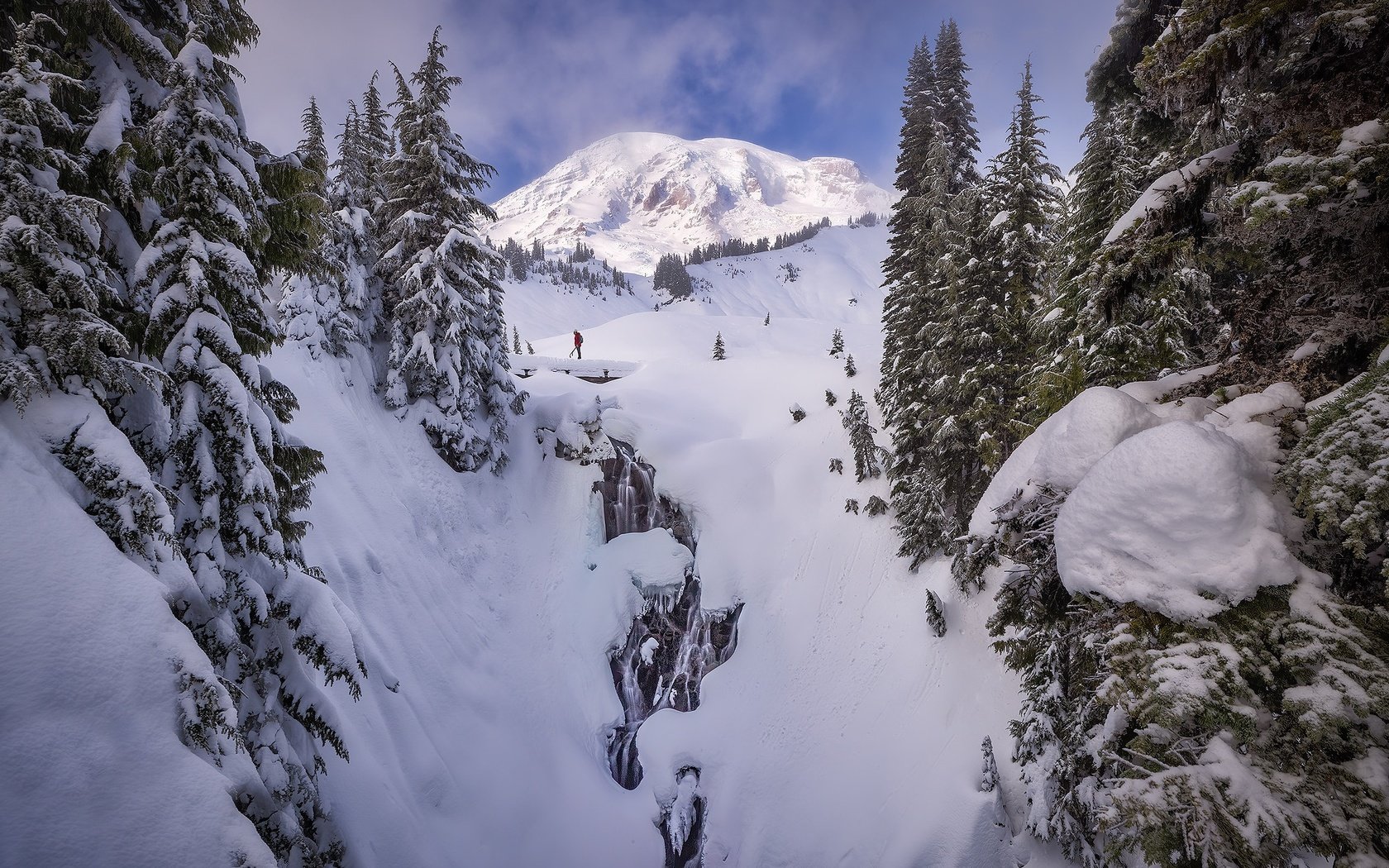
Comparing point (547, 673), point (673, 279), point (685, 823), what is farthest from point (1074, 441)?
point (673, 279)

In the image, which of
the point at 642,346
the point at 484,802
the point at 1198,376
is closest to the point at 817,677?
the point at 484,802

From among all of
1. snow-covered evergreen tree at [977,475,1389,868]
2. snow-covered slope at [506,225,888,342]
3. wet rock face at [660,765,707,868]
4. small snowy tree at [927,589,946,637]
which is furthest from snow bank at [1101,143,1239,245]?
snow-covered slope at [506,225,888,342]

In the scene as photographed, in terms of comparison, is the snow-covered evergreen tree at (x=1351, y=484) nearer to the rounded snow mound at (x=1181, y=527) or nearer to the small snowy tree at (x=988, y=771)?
the rounded snow mound at (x=1181, y=527)

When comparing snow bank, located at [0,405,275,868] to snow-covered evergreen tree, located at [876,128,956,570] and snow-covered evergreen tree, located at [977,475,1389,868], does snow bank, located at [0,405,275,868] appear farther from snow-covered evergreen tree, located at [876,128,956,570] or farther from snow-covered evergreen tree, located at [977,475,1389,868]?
snow-covered evergreen tree, located at [876,128,956,570]

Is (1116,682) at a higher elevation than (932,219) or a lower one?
lower

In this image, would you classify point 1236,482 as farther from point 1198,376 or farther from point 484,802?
point 484,802

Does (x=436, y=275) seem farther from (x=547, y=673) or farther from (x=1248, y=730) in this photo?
(x=1248, y=730)

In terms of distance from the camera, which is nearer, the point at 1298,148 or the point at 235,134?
the point at 1298,148
